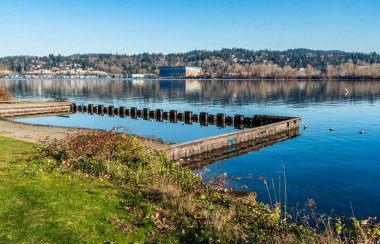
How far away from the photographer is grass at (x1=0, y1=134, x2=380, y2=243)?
9.80 m

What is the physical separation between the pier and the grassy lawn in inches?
273

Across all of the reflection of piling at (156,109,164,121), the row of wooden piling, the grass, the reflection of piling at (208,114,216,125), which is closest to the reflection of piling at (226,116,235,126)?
the row of wooden piling

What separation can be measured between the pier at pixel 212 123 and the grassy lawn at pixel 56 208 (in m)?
6.93

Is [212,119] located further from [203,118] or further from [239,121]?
[239,121]

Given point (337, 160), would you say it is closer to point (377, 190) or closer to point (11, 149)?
point (377, 190)

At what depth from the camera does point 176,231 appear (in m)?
10.2

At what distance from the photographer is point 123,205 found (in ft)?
38.8

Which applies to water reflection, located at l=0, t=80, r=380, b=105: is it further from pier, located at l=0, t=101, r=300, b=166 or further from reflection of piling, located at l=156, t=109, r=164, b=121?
pier, located at l=0, t=101, r=300, b=166

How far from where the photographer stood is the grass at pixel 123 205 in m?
9.80

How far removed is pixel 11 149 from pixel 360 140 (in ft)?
105

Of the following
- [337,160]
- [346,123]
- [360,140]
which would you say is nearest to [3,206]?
[337,160]

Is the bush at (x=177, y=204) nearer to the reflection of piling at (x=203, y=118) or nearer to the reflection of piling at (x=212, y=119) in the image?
the reflection of piling at (x=203, y=118)

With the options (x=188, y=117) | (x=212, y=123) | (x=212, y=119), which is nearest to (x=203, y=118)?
(x=212, y=119)

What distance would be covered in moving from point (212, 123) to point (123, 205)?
3813cm
